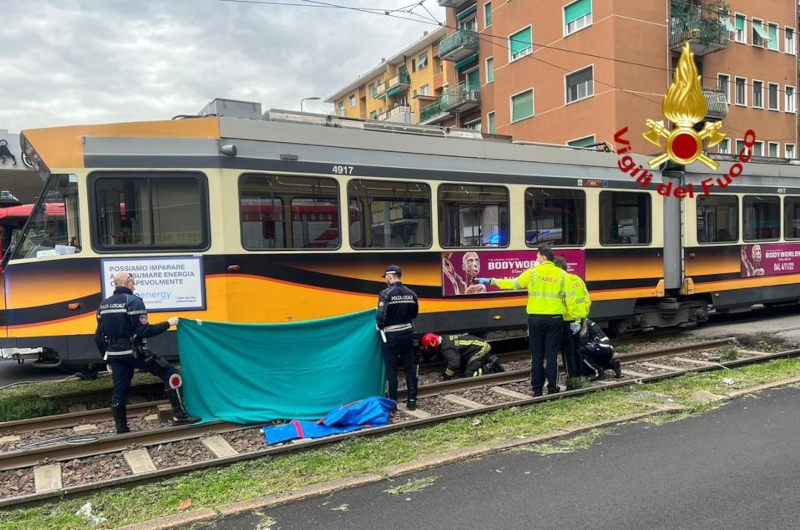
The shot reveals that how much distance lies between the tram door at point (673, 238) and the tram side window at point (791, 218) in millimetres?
3215

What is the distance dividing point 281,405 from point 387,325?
139cm

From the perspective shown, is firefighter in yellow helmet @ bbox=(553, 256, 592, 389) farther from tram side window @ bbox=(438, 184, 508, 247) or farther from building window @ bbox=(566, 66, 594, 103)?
Answer: building window @ bbox=(566, 66, 594, 103)

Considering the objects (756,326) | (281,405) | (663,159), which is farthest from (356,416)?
(756,326)

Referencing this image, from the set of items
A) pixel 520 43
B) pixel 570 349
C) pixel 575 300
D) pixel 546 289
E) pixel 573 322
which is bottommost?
pixel 570 349

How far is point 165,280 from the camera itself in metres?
6.71

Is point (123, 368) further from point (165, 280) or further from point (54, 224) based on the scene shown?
point (54, 224)

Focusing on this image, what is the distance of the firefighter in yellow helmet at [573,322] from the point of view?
694 cm

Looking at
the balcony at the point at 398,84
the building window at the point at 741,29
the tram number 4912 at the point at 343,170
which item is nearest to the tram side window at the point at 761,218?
the tram number 4912 at the point at 343,170

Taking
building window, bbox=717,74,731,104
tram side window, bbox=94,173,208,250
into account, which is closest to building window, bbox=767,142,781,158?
building window, bbox=717,74,731,104

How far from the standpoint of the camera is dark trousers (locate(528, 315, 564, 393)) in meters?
6.69

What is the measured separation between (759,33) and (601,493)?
31.5 meters

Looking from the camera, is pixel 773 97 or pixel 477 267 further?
pixel 773 97

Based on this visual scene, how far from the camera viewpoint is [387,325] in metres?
6.37

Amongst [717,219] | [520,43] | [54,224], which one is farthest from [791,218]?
[520,43]
